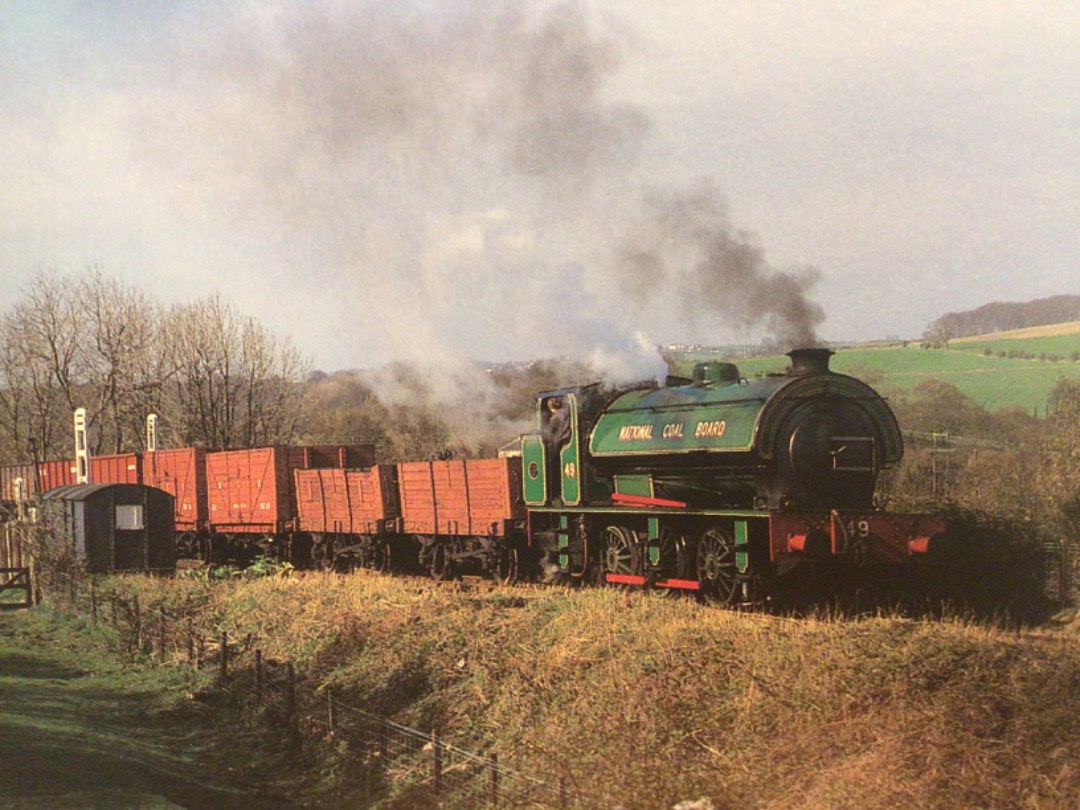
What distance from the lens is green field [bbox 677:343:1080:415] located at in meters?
40.9

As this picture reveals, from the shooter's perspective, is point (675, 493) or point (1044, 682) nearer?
point (1044, 682)

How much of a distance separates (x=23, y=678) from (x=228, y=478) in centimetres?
1461

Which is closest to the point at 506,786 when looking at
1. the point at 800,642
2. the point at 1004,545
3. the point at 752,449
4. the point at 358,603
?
the point at 800,642

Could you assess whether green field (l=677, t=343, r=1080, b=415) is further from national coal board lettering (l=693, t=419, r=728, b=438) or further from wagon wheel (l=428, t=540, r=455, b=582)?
national coal board lettering (l=693, t=419, r=728, b=438)

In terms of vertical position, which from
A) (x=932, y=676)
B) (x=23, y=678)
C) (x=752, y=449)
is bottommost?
(x=23, y=678)

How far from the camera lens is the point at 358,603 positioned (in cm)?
1642

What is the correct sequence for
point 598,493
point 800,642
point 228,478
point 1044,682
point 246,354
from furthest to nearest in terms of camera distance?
point 246,354 < point 228,478 < point 598,493 < point 800,642 < point 1044,682

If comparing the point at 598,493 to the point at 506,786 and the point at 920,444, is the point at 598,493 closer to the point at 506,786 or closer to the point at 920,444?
the point at 506,786

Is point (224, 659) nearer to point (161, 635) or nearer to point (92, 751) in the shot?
point (161, 635)

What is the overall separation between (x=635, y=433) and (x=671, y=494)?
111 centimetres

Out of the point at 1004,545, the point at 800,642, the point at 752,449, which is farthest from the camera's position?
the point at 1004,545

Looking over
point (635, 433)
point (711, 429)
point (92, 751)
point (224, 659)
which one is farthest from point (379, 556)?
point (92, 751)

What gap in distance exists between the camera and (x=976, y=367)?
49000 mm

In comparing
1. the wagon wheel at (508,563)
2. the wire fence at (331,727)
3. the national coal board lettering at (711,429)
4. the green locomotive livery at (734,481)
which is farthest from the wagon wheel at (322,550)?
the national coal board lettering at (711,429)
